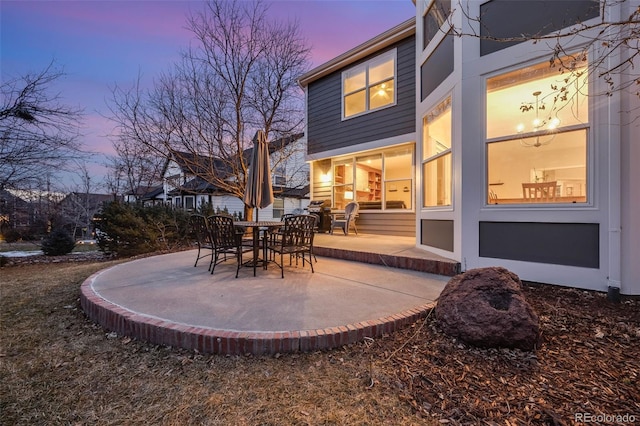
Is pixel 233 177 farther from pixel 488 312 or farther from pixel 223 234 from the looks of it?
pixel 488 312

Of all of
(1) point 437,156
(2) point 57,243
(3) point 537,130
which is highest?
(3) point 537,130

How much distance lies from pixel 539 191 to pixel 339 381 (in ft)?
12.8

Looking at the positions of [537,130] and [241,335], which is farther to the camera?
[537,130]

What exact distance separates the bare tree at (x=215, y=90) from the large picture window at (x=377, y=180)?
3208mm

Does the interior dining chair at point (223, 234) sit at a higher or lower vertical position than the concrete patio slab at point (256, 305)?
higher

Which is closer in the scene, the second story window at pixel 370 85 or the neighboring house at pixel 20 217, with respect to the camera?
the second story window at pixel 370 85

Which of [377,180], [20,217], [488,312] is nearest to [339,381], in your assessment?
[488,312]

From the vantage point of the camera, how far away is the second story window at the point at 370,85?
26.2 ft

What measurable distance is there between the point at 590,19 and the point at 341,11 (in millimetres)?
6179

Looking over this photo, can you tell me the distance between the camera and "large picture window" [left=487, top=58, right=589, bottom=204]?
3654 mm

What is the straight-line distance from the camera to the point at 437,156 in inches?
204

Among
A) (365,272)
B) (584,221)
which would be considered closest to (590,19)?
(584,221)

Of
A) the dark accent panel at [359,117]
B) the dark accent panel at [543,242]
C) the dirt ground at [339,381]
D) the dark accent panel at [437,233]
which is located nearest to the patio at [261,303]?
the dirt ground at [339,381]

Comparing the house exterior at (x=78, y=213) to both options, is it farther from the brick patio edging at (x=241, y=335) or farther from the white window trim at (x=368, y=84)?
the brick patio edging at (x=241, y=335)
